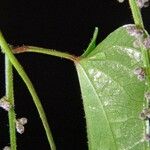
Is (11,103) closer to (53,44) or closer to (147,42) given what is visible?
(147,42)

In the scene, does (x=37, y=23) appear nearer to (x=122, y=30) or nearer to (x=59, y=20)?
(x=59, y=20)

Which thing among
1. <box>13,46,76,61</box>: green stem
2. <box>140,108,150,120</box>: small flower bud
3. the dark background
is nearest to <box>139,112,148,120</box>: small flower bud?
<box>140,108,150,120</box>: small flower bud

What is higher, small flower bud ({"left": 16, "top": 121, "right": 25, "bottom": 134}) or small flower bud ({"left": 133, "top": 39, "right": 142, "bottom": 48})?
small flower bud ({"left": 133, "top": 39, "right": 142, "bottom": 48})

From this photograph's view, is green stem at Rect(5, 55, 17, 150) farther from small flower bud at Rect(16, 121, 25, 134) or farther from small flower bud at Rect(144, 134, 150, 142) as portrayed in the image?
small flower bud at Rect(144, 134, 150, 142)

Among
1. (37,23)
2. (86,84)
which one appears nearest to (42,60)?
(37,23)

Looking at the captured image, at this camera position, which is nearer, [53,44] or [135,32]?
[135,32]

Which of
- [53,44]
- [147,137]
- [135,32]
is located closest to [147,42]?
[135,32]
